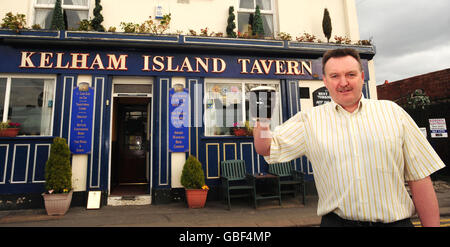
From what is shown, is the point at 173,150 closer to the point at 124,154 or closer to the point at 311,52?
the point at 124,154

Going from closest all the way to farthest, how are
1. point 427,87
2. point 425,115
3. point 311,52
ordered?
point 311,52 < point 425,115 < point 427,87

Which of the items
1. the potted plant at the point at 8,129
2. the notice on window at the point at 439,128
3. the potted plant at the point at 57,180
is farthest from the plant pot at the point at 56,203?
the notice on window at the point at 439,128

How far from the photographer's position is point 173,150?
253 inches

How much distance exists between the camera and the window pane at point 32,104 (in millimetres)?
6168

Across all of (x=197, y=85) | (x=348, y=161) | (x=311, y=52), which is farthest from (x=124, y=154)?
(x=348, y=161)

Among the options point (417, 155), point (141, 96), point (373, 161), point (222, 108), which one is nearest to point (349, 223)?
point (373, 161)

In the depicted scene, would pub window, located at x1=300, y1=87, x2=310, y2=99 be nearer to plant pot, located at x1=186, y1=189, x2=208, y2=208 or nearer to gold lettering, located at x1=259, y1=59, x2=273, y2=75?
gold lettering, located at x1=259, y1=59, x2=273, y2=75

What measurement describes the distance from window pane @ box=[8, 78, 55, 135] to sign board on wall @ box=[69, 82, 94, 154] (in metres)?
0.69

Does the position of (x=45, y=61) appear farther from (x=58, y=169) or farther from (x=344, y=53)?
(x=344, y=53)

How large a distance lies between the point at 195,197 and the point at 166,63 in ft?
12.2

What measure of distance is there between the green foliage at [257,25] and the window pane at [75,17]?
16.3ft

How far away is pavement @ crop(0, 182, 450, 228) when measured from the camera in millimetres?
4754

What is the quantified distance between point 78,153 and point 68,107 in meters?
1.23

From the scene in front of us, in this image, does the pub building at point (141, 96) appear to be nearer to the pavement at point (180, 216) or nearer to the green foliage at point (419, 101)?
the pavement at point (180, 216)
